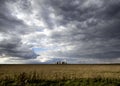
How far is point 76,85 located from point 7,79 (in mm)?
8426

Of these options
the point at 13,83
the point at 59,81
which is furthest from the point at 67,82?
the point at 13,83

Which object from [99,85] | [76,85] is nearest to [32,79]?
[76,85]

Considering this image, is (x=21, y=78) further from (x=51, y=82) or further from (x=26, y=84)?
(x=51, y=82)

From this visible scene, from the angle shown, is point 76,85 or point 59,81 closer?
point 76,85

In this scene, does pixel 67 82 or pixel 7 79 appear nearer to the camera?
pixel 67 82

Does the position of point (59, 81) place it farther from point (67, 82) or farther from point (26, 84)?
point (26, 84)

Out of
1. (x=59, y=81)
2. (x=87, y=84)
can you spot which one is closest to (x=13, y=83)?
(x=59, y=81)

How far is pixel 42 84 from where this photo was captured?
2586cm

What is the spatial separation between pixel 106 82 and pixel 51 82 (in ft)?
20.4

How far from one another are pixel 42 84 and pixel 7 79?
191 inches

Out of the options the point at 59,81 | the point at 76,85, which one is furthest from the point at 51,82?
the point at 76,85

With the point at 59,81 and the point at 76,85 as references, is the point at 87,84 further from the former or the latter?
the point at 59,81

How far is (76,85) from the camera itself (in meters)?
25.3

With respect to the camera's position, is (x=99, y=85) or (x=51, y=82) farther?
(x=51, y=82)
